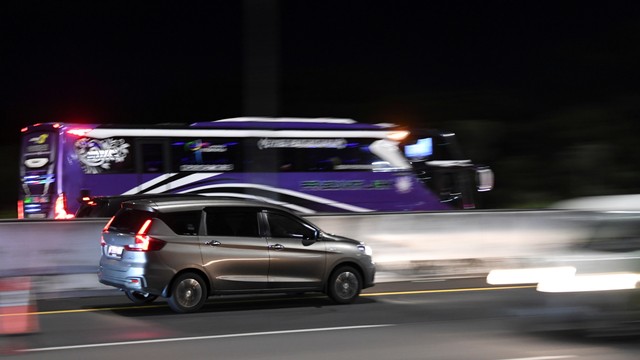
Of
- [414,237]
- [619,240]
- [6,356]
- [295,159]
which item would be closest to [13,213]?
[295,159]

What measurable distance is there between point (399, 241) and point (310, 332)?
19.6 feet

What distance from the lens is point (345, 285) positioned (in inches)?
471

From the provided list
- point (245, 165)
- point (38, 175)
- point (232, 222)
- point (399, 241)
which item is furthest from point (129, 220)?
point (245, 165)

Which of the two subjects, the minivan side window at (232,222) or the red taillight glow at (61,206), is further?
the red taillight glow at (61,206)

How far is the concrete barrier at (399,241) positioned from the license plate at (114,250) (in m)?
1.99

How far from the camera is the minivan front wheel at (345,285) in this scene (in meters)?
11.9

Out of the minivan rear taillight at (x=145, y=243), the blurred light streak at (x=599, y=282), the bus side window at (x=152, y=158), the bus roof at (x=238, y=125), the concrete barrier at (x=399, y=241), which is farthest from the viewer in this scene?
the bus side window at (x=152, y=158)

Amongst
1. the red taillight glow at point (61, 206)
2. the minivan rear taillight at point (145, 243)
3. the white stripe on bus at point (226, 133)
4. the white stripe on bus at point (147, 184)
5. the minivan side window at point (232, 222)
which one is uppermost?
the white stripe on bus at point (226, 133)

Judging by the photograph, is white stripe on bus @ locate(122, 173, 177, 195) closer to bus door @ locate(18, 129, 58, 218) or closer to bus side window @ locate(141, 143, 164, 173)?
bus side window @ locate(141, 143, 164, 173)

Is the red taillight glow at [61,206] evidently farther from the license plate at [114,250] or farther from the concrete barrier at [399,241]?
the license plate at [114,250]

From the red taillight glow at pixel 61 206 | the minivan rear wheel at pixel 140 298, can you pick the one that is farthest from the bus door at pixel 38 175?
the minivan rear wheel at pixel 140 298

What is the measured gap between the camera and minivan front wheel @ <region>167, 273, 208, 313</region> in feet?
35.1

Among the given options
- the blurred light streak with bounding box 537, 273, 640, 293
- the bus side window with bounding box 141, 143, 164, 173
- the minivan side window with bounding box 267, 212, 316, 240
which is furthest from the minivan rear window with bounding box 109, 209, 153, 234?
the bus side window with bounding box 141, 143, 164, 173

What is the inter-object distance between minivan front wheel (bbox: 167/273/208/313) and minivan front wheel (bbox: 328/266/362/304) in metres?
2.12
